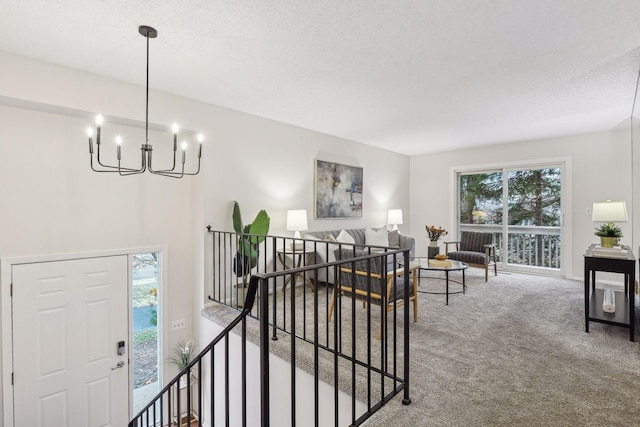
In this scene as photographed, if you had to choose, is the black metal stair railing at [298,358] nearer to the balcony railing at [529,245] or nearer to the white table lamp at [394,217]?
the white table lamp at [394,217]

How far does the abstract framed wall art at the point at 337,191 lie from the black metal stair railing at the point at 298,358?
3.16 ft

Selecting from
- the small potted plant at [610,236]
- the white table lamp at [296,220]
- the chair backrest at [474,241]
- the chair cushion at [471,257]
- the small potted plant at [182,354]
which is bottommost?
the small potted plant at [182,354]

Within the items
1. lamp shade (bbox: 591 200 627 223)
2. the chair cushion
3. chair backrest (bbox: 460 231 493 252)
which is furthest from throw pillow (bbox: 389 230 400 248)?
lamp shade (bbox: 591 200 627 223)

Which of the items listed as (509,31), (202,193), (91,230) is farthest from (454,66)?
(91,230)

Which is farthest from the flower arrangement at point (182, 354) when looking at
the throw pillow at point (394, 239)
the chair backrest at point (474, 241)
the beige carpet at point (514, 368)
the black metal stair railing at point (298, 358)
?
the chair backrest at point (474, 241)

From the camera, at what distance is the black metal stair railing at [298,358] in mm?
1471

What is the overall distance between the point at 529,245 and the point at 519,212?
614 millimetres

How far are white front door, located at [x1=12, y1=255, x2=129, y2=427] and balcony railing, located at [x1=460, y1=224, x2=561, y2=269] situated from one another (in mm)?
6088

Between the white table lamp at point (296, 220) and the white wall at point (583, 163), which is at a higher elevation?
the white wall at point (583, 163)

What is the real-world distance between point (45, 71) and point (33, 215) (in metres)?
1.24

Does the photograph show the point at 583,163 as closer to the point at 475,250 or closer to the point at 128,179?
the point at 475,250

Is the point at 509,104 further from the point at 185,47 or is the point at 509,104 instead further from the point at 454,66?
the point at 185,47

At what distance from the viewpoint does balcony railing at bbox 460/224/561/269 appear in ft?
18.0

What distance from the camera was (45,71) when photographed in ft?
8.87
